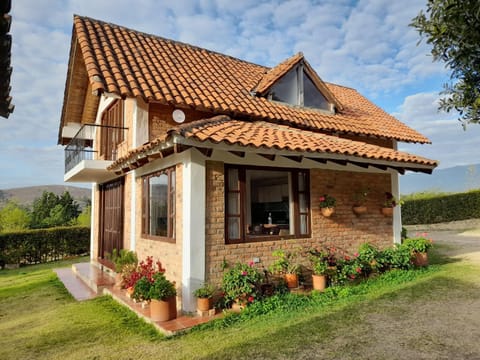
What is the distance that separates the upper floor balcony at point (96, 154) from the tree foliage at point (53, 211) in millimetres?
18997

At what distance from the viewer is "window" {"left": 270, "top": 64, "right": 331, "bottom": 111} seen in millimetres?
12516

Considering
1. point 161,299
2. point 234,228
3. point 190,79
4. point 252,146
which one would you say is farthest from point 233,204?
point 190,79

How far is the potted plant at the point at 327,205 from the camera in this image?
9359 mm

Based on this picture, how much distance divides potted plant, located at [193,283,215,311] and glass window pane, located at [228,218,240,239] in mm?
1434

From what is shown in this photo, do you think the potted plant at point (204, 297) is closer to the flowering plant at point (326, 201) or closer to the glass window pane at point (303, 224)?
the glass window pane at point (303, 224)

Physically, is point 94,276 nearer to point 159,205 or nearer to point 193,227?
point 159,205

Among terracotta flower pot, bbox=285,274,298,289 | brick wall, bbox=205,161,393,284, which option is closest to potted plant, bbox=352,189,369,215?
brick wall, bbox=205,161,393,284

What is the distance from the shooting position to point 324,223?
31.3 feet

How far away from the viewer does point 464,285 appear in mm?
8828

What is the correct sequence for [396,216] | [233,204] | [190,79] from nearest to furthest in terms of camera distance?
[233,204], [190,79], [396,216]

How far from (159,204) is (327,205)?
4.66 metres

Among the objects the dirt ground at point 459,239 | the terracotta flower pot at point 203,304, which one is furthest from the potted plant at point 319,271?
the dirt ground at point 459,239

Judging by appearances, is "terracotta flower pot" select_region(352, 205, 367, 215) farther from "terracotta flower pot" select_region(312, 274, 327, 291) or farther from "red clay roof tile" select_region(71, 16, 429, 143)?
"red clay roof tile" select_region(71, 16, 429, 143)

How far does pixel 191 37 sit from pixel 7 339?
46.1ft
